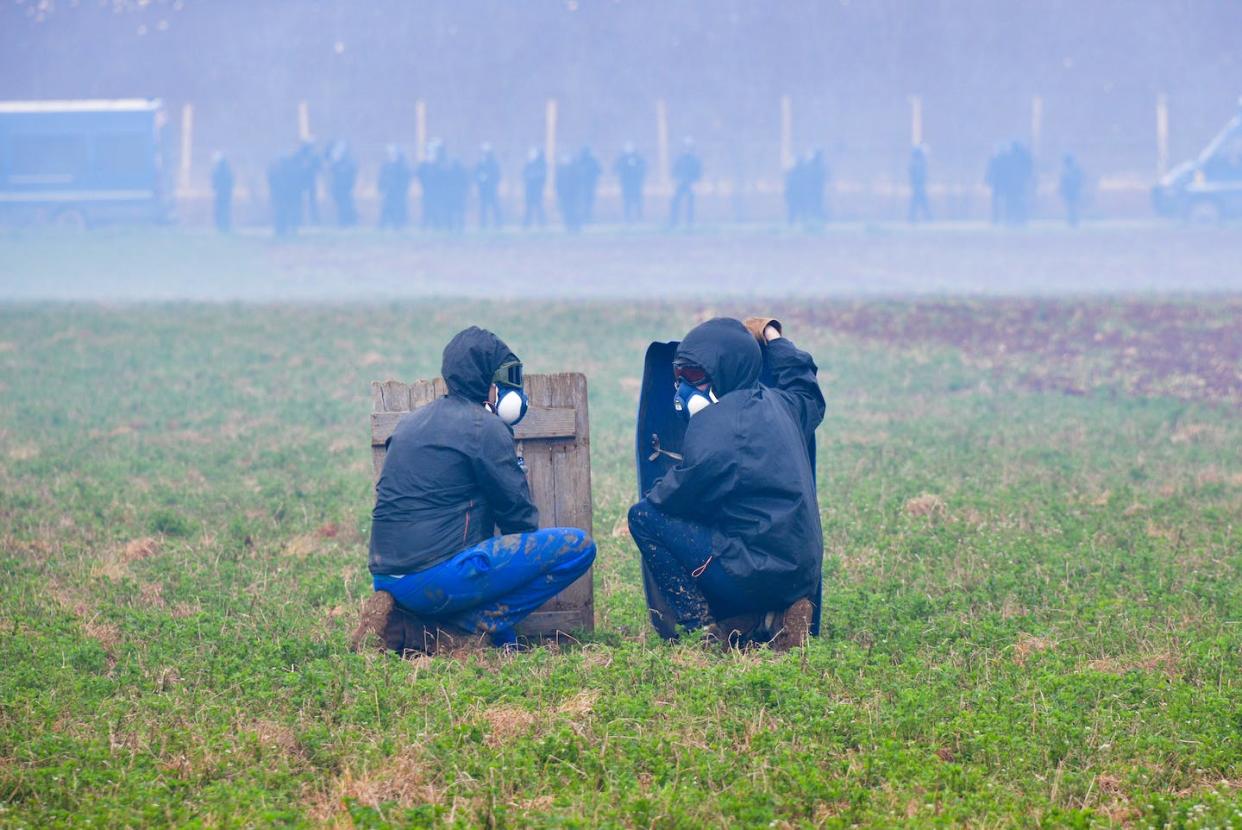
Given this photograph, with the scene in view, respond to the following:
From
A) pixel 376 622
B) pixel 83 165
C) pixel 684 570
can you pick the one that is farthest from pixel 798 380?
pixel 83 165

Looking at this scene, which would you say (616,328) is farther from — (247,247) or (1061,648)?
(247,247)

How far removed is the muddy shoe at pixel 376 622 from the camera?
5852 mm

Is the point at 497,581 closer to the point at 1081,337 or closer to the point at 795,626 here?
the point at 795,626

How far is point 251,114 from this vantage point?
2343 inches

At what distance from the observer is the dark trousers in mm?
5914

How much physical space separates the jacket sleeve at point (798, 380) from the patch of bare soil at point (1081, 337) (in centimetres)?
1217

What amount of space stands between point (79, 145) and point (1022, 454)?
1741 inches

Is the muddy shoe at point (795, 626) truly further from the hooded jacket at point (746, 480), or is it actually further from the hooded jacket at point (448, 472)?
the hooded jacket at point (448, 472)

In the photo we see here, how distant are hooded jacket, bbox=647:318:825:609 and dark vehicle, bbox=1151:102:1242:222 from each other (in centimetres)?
4414

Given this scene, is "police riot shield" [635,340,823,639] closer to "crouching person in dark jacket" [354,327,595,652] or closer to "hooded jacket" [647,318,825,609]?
"hooded jacket" [647,318,825,609]

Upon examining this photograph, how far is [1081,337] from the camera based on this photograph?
21656mm

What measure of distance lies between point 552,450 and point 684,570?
0.88 metres

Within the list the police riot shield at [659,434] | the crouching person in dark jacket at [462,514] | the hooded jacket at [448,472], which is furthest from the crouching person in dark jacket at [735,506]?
the hooded jacket at [448,472]

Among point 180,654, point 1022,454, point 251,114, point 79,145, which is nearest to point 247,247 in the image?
point 79,145
